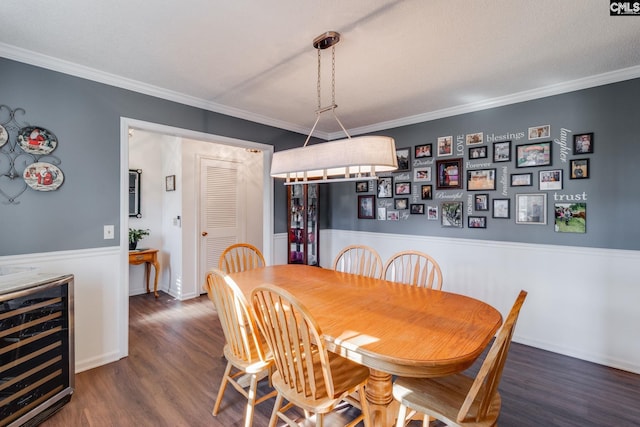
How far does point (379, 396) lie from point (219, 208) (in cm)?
372

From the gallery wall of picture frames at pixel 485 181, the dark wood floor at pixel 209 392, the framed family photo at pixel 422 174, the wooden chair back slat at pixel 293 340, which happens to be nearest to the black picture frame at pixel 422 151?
the gallery wall of picture frames at pixel 485 181

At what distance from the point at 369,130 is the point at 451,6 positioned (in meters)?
2.53

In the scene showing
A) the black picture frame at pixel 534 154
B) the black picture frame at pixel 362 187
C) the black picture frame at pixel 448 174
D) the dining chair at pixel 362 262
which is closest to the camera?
the dining chair at pixel 362 262

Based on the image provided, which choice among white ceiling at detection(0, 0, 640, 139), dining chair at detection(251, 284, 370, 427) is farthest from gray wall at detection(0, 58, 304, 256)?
dining chair at detection(251, 284, 370, 427)

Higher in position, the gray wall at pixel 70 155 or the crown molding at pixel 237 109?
the crown molding at pixel 237 109

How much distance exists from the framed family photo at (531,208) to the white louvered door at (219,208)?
3786 millimetres

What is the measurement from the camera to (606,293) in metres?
2.59

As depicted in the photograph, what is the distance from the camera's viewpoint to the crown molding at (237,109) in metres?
2.30

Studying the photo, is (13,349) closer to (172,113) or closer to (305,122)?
(172,113)

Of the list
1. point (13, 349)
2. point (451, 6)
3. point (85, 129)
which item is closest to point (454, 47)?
point (451, 6)

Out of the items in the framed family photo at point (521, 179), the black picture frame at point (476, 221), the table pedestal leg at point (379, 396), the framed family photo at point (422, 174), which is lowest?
the table pedestal leg at point (379, 396)

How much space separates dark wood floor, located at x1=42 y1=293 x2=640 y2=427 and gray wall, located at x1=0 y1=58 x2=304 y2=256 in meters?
1.10

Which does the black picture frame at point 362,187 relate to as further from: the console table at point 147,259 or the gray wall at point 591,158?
the console table at point 147,259

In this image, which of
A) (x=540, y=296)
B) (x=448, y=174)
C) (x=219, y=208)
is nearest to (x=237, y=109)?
(x=219, y=208)
